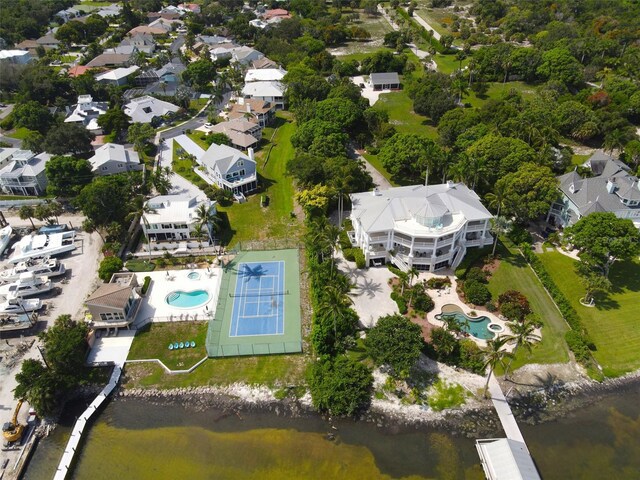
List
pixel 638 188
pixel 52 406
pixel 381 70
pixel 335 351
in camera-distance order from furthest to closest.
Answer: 1. pixel 381 70
2. pixel 638 188
3. pixel 335 351
4. pixel 52 406

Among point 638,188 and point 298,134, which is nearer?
point 638,188

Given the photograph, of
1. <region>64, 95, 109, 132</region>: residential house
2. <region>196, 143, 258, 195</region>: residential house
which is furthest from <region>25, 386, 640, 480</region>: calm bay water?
<region>64, 95, 109, 132</region>: residential house

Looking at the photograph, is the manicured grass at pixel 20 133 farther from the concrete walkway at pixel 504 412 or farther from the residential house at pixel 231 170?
the concrete walkway at pixel 504 412

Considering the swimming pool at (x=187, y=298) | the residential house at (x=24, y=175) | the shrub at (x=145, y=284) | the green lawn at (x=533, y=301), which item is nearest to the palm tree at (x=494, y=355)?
the green lawn at (x=533, y=301)

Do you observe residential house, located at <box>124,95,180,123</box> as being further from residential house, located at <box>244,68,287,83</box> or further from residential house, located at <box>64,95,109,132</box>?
residential house, located at <box>244,68,287,83</box>

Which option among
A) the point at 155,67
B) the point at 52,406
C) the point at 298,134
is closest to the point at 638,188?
the point at 298,134

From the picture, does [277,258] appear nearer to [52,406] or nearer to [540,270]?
[52,406]

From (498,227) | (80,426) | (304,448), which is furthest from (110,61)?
(304,448)

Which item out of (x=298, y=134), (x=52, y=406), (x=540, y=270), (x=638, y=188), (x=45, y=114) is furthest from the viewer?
(x=45, y=114)
